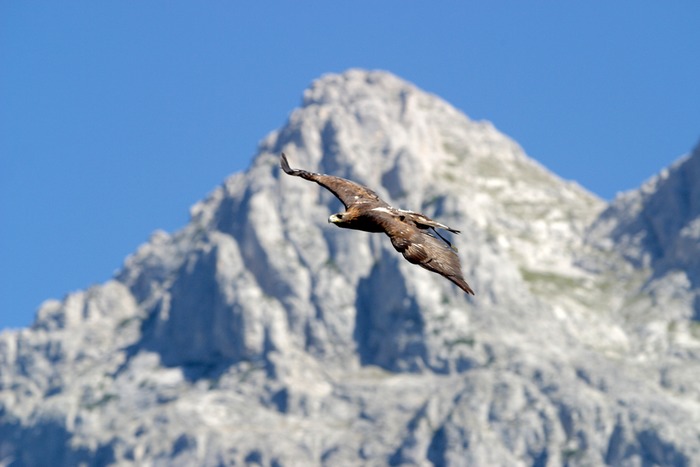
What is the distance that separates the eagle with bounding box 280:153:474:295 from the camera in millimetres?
62000

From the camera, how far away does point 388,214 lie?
68.6 m

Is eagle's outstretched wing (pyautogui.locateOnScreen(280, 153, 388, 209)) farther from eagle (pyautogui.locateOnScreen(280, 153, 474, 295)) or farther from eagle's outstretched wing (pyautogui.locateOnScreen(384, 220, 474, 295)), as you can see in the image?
eagle's outstretched wing (pyautogui.locateOnScreen(384, 220, 474, 295))

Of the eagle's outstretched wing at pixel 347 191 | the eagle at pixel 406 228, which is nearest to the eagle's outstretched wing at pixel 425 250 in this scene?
the eagle at pixel 406 228

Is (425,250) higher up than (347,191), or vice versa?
(347,191)

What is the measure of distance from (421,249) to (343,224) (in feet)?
24.2

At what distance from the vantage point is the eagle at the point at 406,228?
62.0 metres

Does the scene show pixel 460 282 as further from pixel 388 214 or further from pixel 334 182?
pixel 334 182

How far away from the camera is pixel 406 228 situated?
217 ft

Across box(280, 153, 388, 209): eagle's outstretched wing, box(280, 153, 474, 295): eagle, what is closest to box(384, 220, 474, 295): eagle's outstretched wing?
box(280, 153, 474, 295): eagle

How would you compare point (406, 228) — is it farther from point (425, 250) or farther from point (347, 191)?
point (347, 191)

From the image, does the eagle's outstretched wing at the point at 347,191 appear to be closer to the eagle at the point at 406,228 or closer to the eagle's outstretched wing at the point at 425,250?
the eagle at the point at 406,228

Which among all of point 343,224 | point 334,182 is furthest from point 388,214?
point 334,182

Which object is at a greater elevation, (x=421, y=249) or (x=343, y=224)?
(x=343, y=224)

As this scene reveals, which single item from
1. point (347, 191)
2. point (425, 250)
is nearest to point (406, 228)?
point (425, 250)
